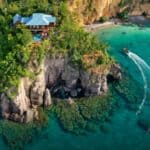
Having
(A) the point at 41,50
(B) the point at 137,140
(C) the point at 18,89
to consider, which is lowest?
(B) the point at 137,140

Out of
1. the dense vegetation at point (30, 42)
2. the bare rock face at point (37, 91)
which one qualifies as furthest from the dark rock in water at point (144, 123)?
the bare rock face at point (37, 91)

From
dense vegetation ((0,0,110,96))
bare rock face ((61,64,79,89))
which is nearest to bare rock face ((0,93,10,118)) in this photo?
dense vegetation ((0,0,110,96))

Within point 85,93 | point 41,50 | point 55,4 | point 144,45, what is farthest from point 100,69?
point 144,45

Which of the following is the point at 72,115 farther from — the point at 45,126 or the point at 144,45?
the point at 144,45

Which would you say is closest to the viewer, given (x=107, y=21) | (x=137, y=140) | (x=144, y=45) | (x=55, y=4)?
(x=137, y=140)

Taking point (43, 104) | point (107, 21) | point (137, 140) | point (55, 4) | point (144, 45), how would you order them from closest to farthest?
point (137, 140)
point (43, 104)
point (55, 4)
point (144, 45)
point (107, 21)

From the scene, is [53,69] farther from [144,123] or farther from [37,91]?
[144,123]

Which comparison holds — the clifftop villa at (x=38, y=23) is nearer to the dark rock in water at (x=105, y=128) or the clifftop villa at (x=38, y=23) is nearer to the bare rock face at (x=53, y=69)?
the bare rock face at (x=53, y=69)
